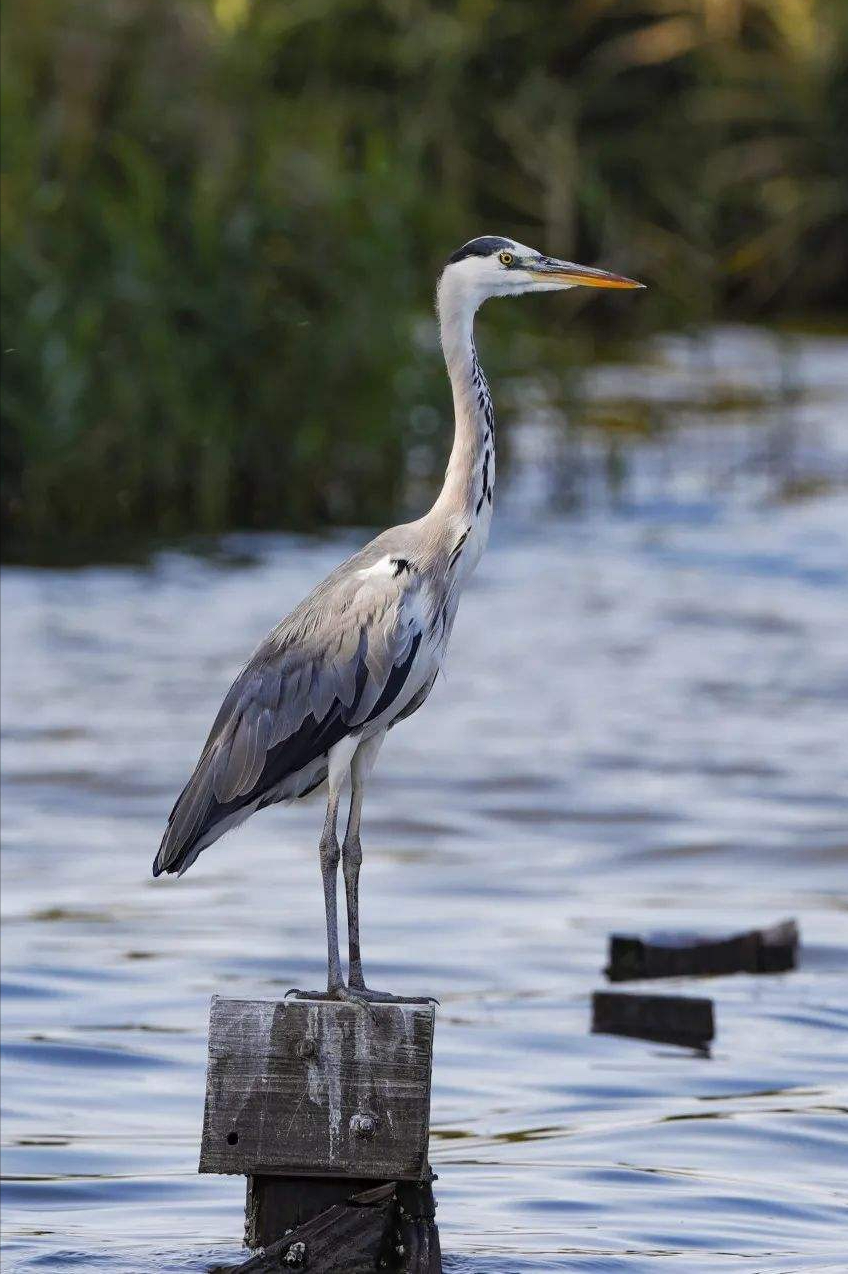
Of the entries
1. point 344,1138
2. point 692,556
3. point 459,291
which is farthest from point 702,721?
point 344,1138

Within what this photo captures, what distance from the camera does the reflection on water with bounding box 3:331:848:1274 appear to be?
6059 mm

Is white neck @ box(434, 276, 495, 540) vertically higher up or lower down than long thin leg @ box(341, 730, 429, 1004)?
higher up

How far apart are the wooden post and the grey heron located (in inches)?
22.2

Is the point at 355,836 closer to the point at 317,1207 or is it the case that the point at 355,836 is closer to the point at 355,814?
the point at 355,814


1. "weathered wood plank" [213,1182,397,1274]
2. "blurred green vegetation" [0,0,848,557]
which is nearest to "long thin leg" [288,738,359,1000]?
"weathered wood plank" [213,1182,397,1274]

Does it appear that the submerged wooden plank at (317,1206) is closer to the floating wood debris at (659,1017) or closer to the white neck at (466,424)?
the white neck at (466,424)

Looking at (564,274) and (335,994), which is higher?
(564,274)

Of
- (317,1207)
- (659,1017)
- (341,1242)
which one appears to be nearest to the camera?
(341,1242)

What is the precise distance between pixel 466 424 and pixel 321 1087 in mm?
1711

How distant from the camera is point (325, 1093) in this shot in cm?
460

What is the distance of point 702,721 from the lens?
1245 centimetres

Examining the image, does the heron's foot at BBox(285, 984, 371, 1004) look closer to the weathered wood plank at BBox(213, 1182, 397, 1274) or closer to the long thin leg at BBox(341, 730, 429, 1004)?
the long thin leg at BBox(341, 730, 429, 1004)

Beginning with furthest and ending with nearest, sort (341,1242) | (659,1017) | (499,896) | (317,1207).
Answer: (499,896) < (659,1017) < (317,1207) < (341,1242)

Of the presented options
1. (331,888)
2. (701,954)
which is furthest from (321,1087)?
(701,954)
